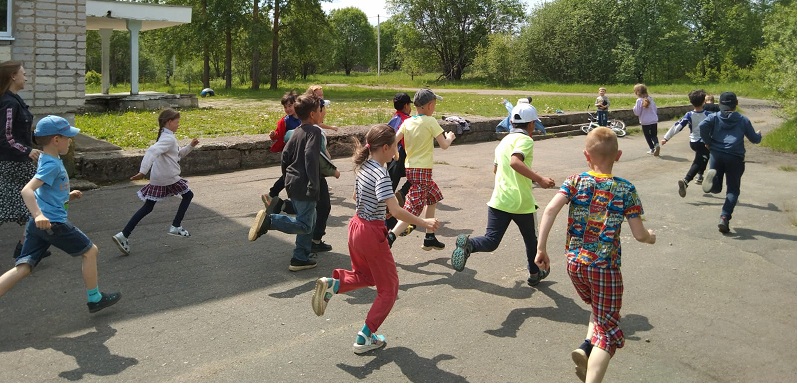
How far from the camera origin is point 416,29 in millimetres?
57469

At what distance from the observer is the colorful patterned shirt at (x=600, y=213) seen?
4.01 meters

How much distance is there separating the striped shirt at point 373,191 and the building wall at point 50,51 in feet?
29.8

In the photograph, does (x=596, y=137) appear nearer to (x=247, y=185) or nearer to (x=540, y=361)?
(x=540, y=361)

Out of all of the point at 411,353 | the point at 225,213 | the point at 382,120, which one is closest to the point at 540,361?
the point at 411,353

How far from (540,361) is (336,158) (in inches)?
347

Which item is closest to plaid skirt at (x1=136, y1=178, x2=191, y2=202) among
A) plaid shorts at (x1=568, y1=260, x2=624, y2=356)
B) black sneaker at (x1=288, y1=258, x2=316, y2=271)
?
black sneaker at (x1=288, y1=258, x2=316, y2=271)

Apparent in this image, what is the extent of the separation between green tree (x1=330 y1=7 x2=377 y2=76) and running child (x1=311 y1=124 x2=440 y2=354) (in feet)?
280

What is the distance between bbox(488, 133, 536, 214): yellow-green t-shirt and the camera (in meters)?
5.70

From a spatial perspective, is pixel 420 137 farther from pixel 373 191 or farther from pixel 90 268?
pixel 90 268

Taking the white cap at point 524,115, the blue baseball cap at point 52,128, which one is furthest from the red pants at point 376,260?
the blue baseball cap at point 52,128

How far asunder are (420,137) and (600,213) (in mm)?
3131

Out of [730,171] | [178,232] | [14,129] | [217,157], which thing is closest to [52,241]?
[14,129]

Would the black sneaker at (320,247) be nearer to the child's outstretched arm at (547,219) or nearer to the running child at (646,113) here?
the child's outstretched arm at (547,219)

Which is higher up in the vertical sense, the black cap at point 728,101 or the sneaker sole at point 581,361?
the black cap at point 728,101
